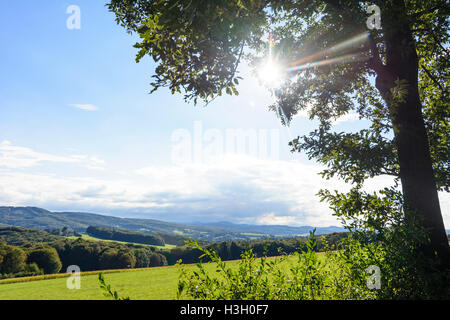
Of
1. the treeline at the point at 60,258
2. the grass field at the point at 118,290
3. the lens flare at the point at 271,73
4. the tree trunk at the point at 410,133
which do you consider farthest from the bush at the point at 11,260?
the tree trunk at the point at 410,133

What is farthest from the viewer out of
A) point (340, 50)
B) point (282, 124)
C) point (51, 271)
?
point (51, 271)

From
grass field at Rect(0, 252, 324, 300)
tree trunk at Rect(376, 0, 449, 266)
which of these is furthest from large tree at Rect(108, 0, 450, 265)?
grass field at Rect(0, 252, 324, 300)

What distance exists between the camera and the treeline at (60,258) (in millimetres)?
76512

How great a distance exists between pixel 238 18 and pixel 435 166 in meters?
8.85

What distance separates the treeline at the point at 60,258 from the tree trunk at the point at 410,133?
100m

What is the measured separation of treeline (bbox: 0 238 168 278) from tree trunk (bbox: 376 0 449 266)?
100451 mm

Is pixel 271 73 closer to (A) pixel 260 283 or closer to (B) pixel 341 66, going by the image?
(B) pixel 341 66

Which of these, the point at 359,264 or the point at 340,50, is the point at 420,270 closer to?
the point at 359,264

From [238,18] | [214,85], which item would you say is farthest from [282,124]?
[238,18]

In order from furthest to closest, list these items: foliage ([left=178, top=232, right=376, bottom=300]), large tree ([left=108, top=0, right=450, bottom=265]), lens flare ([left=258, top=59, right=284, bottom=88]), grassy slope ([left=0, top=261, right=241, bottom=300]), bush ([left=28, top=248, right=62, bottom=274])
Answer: bush ([left=28, top=248, right=62, bottom=274]) < grassy slope ([left=0, top=261, right=241, bottom=300]) < lens flare ([left=258, top=59, right=284, bottom=88]) < large tree ([left=108, top=0, right=450, bottom=265]) < foliage ([left=178, top=232, right=376, bottom=300])

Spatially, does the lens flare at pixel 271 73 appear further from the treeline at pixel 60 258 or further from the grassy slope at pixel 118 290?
the treeline at pixel 60 258

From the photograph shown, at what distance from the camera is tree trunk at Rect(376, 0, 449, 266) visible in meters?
6.57

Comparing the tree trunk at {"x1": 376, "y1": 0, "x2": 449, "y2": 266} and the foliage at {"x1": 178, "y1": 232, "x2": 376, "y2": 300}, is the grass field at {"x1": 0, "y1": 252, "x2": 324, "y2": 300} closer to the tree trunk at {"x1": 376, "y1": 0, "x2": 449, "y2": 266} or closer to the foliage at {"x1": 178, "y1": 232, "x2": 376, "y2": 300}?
the foliage at {"x1": 178, "y1": 232, "x2": 376, "y2": 300}

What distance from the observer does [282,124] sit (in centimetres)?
1103
